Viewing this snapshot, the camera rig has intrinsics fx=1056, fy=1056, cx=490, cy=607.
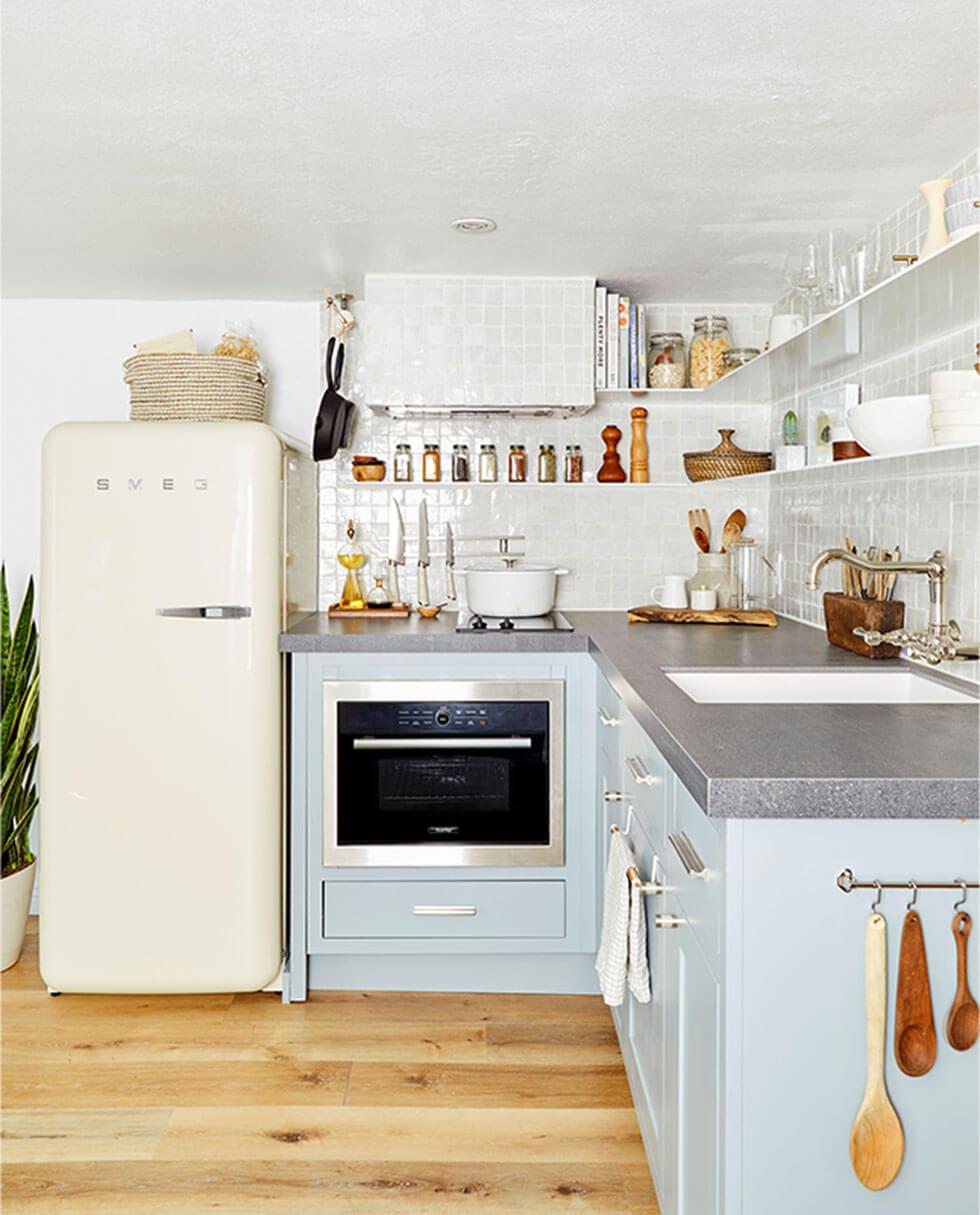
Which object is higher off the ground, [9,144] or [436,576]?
[9,144]

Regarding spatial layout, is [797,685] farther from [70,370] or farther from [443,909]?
[70,370]

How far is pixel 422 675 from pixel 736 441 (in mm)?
1592

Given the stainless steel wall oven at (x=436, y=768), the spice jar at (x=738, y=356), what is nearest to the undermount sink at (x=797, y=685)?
the stainless steel wall oven at (x=436, y=768)

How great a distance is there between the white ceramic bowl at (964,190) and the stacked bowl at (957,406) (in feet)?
1.06

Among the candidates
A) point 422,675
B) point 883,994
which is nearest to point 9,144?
point 422,675

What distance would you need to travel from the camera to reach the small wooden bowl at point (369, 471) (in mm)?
3637

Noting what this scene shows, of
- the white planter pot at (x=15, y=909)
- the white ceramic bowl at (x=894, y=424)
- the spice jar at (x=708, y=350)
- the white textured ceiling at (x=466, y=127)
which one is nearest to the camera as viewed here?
the white textured ceiling at (x=466, y=127)

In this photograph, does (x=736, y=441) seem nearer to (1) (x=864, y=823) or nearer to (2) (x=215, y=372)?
(2) (x=215, y=372)

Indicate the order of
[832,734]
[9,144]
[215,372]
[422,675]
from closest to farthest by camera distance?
[832,734], [9,144], [422,675], [215,372]

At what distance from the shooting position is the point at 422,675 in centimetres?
299

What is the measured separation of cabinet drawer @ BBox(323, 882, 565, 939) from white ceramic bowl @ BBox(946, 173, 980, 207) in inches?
78.2

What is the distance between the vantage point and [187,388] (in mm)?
3229

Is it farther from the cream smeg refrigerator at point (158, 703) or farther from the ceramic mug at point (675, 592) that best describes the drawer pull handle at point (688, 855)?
the ceramic mug at point (675, 592)

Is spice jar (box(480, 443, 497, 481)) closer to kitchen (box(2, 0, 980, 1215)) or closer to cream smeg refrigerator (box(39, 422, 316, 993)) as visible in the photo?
kitchen (box(2, 0, 980, 1215))
